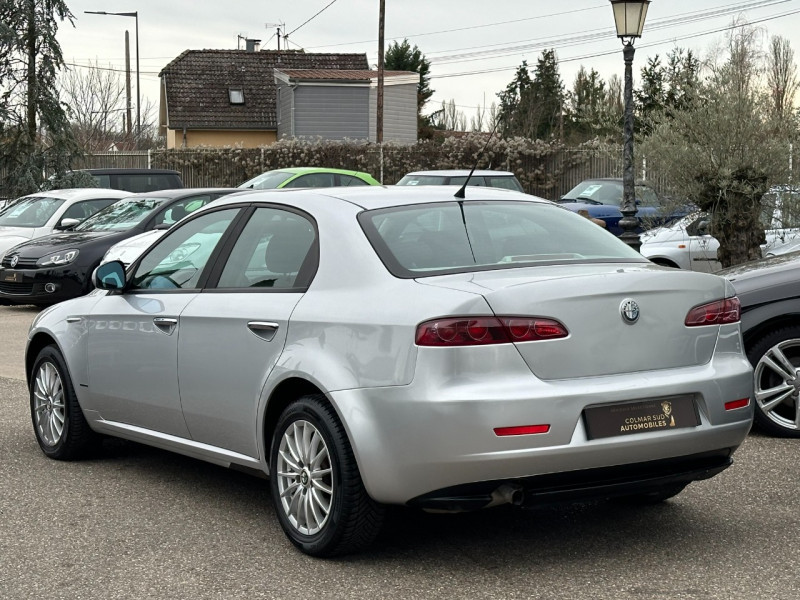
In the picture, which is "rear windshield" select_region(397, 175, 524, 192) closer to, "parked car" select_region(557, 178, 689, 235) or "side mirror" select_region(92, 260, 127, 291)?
"parked car" select_region(557, 178, 689, 235)

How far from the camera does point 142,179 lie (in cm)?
2616

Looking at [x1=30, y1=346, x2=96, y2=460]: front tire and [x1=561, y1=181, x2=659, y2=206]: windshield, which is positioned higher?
[x1=561, y1=181, x2=659, y2=206]: windshield

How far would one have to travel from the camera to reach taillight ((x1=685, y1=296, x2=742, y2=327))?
511 centimetres

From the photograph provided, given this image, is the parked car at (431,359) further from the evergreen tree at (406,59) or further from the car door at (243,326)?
the evergreen tree at (406,59)

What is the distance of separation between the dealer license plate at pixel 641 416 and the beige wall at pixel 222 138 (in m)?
48.6

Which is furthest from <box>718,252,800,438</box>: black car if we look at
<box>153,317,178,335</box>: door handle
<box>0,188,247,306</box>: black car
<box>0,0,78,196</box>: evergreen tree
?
<box>0,0,78,196</box>: evergreen tree

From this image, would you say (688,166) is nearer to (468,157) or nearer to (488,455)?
(488,455)

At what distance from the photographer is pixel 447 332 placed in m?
4.64

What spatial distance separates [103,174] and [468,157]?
42.4 ft

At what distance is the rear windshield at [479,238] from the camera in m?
5.20

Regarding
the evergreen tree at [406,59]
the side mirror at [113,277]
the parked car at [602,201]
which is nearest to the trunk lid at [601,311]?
the side mirror at [113,277]

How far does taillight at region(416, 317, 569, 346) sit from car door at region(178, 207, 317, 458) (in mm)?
874

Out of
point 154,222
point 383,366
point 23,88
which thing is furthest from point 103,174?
point 383,366

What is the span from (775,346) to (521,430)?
343 centimetres
